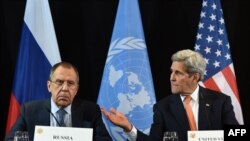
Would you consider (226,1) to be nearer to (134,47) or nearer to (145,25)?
(145,25)

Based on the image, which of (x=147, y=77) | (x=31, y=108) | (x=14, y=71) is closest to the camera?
(x=31, y=108)

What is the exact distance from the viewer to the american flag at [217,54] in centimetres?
430

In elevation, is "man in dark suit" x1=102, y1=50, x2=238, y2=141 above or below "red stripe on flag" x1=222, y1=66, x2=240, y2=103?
below

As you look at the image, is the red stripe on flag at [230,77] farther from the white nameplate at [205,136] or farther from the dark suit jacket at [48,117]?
the white nameplate at [205,136]

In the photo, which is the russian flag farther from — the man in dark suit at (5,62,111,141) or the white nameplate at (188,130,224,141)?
the white nameplate at (188,130,224,141)

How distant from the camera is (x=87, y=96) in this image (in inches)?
186

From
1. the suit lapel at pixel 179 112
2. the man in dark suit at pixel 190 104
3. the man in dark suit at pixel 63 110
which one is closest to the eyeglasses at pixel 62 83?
the man in dark suit at pixel 63 110

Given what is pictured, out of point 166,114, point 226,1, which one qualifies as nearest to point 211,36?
point 226,1

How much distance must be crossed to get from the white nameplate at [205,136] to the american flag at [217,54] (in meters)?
1.68

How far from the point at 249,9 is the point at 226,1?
27 centimetres

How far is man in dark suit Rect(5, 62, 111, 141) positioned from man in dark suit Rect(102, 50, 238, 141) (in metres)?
0.48

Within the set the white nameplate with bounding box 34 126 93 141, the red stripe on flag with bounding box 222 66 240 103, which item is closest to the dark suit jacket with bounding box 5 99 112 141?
the white nameplate with bounding box 34 126 93 141

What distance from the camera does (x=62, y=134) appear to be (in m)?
2.60

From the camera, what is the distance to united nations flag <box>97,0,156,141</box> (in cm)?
418
